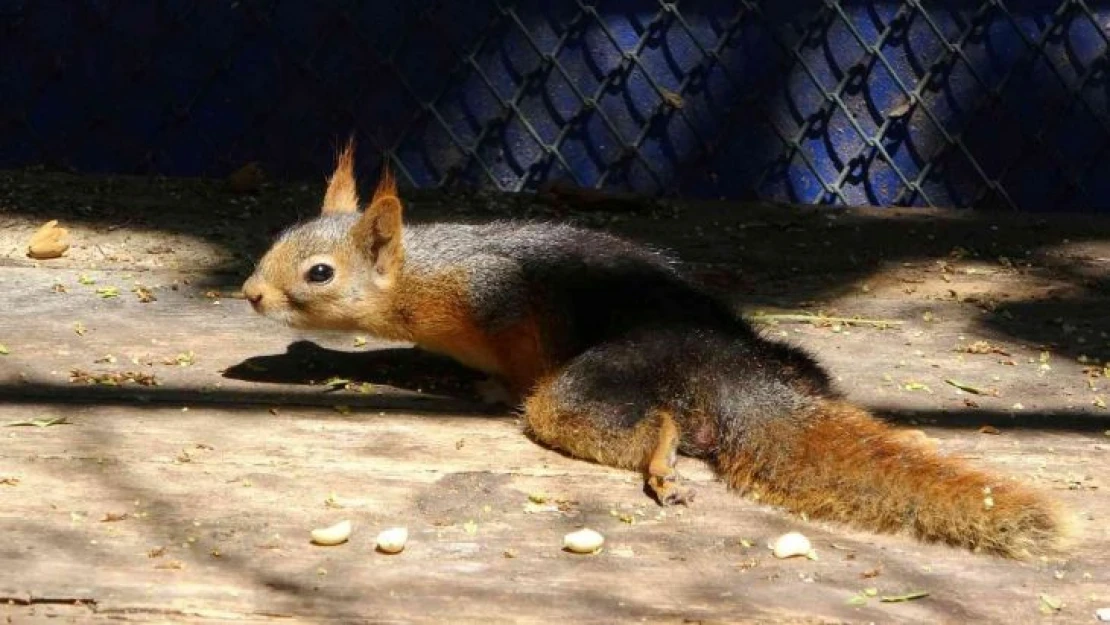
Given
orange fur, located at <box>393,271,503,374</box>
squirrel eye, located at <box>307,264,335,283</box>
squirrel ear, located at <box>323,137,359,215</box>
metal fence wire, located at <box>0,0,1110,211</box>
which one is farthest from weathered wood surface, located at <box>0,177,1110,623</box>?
metal fence wire, located at <box>0,0,1110,211</box>

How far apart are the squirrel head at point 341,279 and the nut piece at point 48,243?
5.01 feet

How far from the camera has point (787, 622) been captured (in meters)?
2.72

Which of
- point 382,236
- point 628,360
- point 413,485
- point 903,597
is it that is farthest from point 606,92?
point 903,597

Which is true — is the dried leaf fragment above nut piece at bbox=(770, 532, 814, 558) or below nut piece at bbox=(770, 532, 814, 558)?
below

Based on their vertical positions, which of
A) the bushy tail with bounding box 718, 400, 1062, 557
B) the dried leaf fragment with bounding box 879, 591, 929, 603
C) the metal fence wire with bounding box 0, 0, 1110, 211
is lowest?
the dried leaf fragment with bounding box 879, 591, 929, 603

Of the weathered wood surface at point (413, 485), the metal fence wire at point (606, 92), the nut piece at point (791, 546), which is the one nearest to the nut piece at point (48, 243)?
the weathered wood surface at point (413, 485)

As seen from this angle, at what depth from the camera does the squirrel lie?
3127mm

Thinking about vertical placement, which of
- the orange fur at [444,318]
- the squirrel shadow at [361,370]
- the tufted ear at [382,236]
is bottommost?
the squirrel shadow at [361,370]

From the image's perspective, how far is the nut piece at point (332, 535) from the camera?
3014mm

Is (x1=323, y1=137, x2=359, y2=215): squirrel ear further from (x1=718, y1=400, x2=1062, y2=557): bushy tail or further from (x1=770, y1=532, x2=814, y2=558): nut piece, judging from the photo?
(x1=770, y1=532, x2=814, y2=558): nut piece

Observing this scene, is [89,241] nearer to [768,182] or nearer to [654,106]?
[654,106]

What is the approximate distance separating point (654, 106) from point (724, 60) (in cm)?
33

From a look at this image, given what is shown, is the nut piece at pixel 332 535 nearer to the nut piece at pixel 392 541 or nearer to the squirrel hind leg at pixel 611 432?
the nut piece at pixel 392 541

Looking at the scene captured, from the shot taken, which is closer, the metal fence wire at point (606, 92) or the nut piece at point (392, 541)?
the nut piece at point (392, 541)
